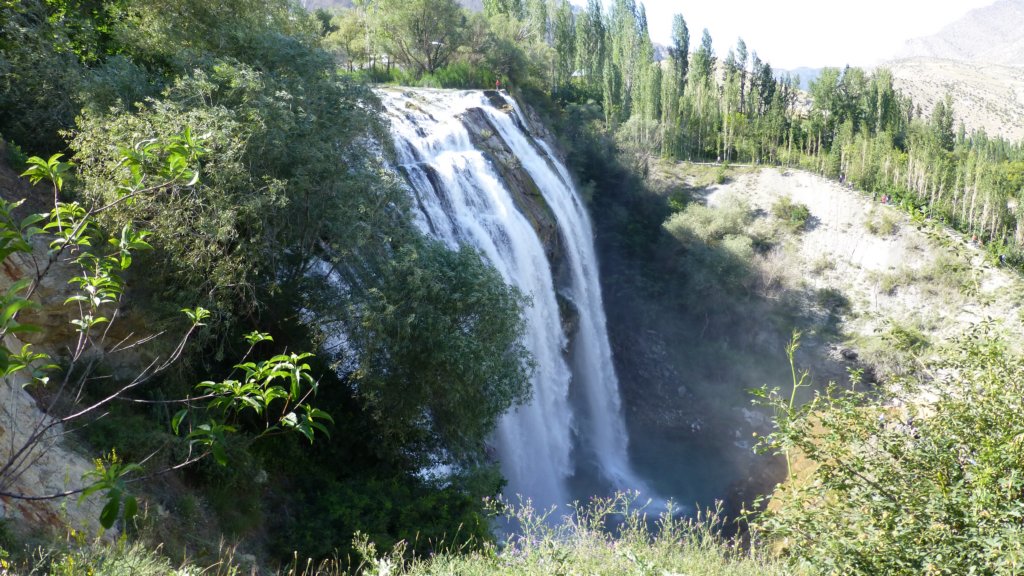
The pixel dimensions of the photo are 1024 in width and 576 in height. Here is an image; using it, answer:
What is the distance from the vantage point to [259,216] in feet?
30.5

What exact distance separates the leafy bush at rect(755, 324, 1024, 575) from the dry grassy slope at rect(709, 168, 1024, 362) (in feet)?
85.1

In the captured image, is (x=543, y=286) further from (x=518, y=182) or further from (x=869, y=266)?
(x=869, y=266)

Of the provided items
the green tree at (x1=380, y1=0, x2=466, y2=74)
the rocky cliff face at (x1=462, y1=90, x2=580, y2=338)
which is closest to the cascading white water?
the rocky cliff face at (x1=462, y1=90, x2=580, y2=338)

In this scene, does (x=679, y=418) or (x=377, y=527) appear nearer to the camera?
(x=377, y=527)

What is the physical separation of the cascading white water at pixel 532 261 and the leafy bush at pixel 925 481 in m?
8.42

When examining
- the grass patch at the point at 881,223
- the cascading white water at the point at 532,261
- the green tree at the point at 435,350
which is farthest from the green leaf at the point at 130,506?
the grass patch at the point at 881,223

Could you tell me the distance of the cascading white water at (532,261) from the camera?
58.8 feet

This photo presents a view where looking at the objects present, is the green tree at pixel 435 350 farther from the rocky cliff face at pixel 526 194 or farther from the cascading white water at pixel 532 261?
the rocky cliff face at pixel 526 194

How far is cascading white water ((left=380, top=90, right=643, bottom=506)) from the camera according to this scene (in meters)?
17.9

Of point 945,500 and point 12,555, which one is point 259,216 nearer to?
point 12,555

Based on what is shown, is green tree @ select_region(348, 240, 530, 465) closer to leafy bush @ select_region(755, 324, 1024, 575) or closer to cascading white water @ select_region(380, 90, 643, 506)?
cascading white water @ select_region(380, 90, 643, 506)

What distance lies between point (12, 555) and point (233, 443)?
3.98 metres

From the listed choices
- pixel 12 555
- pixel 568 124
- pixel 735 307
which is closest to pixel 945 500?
pixel 12 555

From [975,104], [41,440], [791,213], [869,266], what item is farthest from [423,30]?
[975,104]
